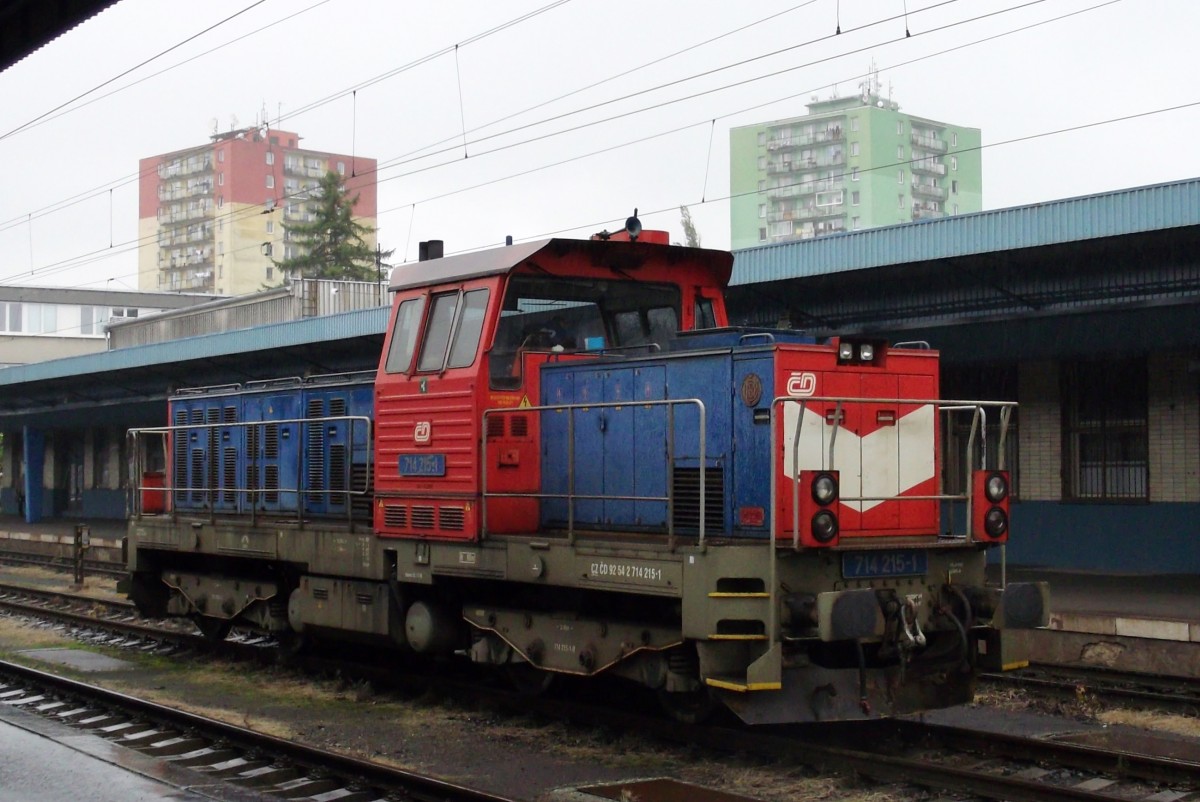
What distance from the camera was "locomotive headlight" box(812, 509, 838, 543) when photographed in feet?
23.8

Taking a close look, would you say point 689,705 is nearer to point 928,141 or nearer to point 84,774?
point 84,774

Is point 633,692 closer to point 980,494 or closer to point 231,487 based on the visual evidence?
point 980,494

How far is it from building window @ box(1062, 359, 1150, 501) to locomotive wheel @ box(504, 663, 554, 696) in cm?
1129

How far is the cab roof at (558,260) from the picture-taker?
884 centimetres

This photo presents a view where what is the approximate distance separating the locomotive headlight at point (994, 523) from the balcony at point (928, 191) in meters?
88.9

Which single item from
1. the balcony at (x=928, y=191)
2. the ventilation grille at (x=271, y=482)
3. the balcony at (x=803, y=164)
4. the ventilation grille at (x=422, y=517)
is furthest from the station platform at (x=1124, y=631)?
the balcony at (x=928, y=191)

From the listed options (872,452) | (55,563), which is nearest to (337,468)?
(872,452)

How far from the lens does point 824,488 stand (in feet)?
24.0

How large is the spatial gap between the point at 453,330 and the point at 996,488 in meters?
3.89

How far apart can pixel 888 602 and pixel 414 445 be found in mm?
3822

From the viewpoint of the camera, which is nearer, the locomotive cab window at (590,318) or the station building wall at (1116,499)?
the locomotive cab window at (590,318)

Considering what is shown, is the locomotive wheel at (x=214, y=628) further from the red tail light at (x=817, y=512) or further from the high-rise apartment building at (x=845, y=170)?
the high-rise apartment building at (x=845, y=170)

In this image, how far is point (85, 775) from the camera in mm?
7664

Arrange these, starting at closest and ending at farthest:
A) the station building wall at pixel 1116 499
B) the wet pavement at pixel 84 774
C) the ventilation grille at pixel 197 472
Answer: the wet pavement at pixel 84 774 → the ventilation grille at pixel 197 472 → the station building wall at pixel 1116 499
